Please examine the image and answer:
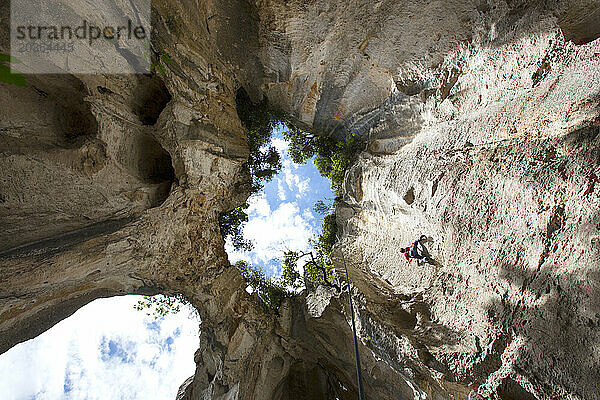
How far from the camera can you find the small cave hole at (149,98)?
5547mm

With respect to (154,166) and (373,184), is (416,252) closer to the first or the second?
(373,184)

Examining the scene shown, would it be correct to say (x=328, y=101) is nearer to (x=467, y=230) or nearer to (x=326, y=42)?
(x=326, y=42)

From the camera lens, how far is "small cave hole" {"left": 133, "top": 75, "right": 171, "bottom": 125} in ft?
18.2

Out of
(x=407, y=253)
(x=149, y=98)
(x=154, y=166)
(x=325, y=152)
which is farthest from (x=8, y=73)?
(x=325, y=152)

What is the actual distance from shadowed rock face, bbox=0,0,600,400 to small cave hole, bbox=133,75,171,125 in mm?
39

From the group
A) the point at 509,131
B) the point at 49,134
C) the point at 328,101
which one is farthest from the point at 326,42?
the point at 49,134

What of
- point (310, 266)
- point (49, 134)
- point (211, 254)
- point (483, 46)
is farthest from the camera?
point (310, 266)

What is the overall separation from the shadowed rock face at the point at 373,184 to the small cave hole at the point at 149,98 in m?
0.04

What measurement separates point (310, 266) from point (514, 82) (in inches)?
292

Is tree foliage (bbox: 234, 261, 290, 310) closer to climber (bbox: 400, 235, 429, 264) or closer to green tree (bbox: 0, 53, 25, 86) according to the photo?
climber (bbox: 400, 235, 429, 264)

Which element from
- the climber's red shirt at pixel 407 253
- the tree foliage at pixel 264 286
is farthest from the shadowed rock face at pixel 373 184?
the tree foliage at pixel 264 286

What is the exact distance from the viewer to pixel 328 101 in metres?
7.52

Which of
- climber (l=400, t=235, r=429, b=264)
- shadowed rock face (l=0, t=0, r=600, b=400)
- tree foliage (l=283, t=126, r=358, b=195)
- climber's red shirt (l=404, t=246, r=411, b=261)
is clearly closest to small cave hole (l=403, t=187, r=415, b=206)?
shadowed rock face (l=0, t=0, r=600, b=400)

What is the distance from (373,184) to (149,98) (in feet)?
16.5
